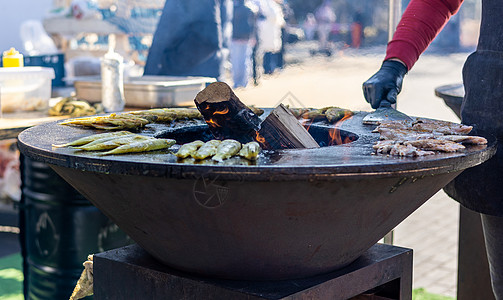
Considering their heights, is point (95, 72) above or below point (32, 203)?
above

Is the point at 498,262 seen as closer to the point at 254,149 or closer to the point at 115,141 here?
the point at 254,149

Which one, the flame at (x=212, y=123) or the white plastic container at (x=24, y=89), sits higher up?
the flame at (x=212, y=123)

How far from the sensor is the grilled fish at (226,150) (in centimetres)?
146

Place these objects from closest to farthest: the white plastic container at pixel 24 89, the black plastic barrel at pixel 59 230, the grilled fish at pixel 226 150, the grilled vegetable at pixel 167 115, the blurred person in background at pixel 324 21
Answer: the grilled fish at pixel 226 150, the grilled vegetable at pixel 167 115, the black plastic barrel at pixel 59 230, the white plastic container at pixel 24 89, the blurred person in background at pixel 324 21

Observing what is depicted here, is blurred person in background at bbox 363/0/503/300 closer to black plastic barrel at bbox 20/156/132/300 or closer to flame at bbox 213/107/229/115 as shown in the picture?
flame at bbox 213/107/229/115

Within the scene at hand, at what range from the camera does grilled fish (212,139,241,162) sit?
57.4 inches

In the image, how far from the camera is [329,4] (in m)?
19.9

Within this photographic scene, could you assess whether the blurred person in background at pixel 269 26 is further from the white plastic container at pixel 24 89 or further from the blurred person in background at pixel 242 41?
the white plastic container at pixel 24 89

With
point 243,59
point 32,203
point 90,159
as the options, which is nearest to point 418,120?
point 90,159

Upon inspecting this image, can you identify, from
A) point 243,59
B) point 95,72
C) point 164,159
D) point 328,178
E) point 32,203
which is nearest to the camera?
point 328,178

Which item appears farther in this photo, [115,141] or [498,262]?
[498,262]

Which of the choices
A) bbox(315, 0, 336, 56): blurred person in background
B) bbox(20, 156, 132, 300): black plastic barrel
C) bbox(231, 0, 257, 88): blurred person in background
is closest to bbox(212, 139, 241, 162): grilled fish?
bbox(20, 156, 132, 300): black plastic barrel

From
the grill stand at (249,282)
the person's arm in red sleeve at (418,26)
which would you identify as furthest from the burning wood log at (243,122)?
the person's arm in red sleeve at (418,26)

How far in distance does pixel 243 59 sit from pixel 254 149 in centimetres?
774
